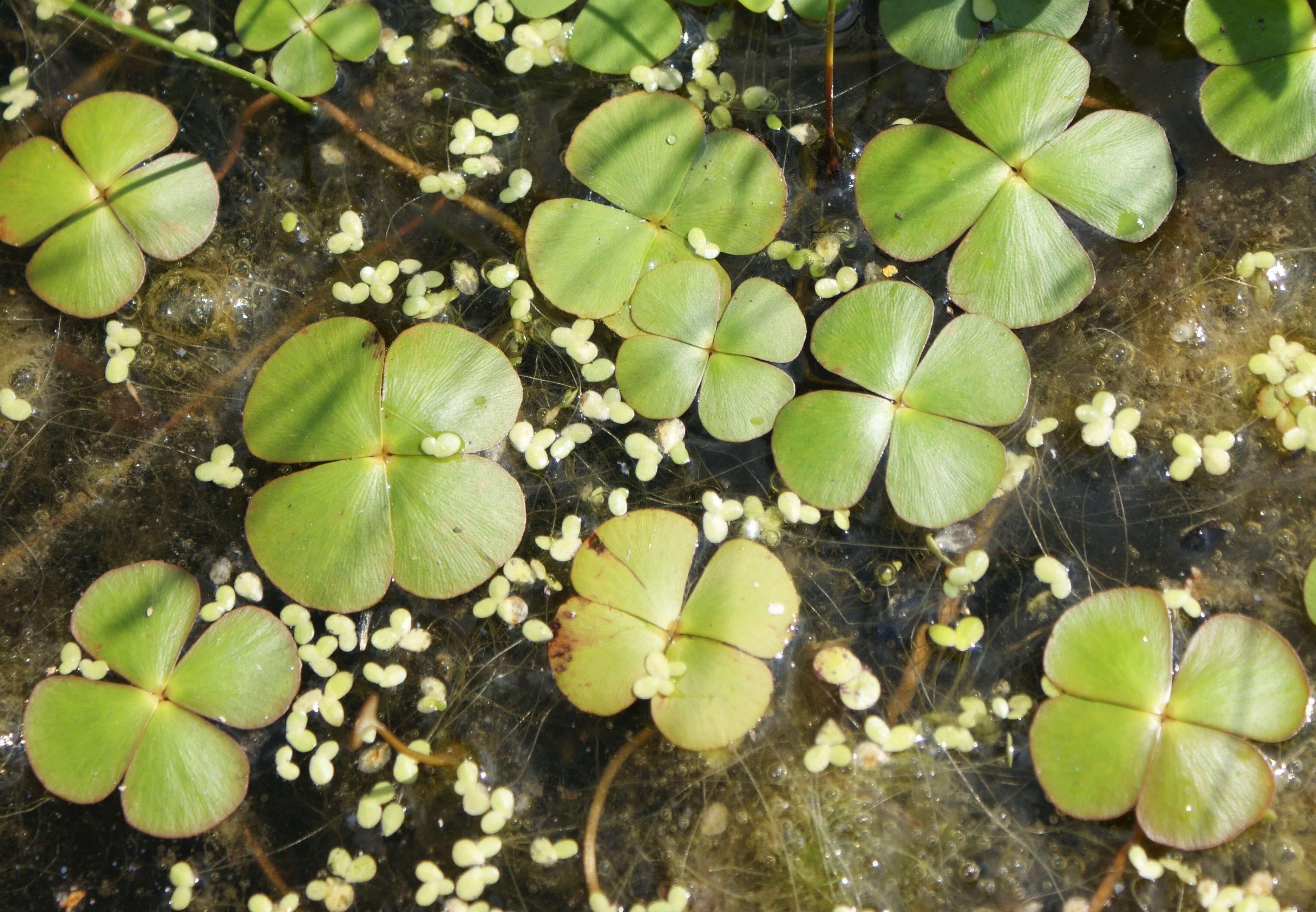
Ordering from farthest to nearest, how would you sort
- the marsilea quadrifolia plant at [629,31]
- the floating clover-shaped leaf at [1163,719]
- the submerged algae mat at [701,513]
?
1. the marsilea quadrifolia plant at [629,31]
2. the submerged algae mat at [701,513]
3. the floating clover-shaped leaf at [1163,719]

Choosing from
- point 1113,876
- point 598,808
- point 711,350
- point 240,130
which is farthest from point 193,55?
point 1113,876

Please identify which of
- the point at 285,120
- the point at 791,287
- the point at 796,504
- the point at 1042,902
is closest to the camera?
the point at 1042,902

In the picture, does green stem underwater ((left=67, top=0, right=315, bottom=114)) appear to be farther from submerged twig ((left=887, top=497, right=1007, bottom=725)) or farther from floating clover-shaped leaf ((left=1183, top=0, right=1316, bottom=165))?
floating clover-shaped leaf ((left=1183, top=0, right=1316, bottom=165))

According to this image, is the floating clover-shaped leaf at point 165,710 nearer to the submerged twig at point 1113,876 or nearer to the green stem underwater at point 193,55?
the green stem underwater at point 193,55

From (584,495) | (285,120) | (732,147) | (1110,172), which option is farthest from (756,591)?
(285,120)

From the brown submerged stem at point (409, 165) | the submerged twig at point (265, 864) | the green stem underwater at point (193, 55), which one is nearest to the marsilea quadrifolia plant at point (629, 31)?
the brown submerged stem at point (409, 165)

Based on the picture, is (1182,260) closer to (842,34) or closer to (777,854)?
(842,34)
